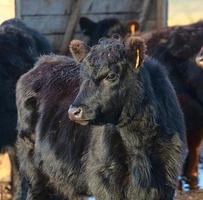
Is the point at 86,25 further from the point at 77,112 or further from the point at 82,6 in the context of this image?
the point at 77,112

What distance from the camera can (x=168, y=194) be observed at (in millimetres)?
6094

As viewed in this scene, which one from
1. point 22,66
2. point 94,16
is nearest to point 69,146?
point 22,66

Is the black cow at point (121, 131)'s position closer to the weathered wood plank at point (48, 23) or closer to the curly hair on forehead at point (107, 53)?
the curly hair on forehead at point (107, 53)

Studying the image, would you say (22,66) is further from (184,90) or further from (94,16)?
(94,16)

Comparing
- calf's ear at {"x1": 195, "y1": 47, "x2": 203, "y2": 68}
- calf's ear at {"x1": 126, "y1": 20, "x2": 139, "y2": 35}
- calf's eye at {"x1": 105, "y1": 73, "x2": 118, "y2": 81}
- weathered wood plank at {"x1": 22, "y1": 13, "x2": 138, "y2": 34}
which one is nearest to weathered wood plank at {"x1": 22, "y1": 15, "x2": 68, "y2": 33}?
weathered wood plank at {"x1": 22, "y1": 13, "x2": 138, "y2": 34}

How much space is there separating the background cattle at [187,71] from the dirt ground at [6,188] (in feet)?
0.67

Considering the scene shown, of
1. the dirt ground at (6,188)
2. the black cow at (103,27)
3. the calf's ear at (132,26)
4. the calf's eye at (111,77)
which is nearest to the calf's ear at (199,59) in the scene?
the dirt ground at (6,188)

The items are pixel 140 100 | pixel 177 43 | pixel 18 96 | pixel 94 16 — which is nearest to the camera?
pixel 140 100

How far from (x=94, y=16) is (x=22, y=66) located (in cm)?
464

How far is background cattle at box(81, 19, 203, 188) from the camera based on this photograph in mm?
8953

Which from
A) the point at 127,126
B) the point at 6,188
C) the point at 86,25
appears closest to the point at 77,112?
the point at 127,126

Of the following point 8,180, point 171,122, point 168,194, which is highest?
point 171,122

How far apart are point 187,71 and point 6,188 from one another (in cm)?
232

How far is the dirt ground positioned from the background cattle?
206mm
